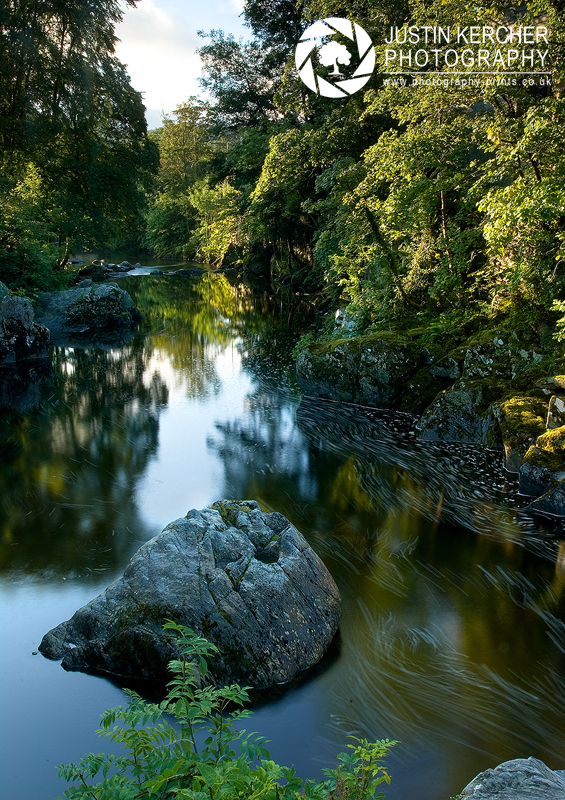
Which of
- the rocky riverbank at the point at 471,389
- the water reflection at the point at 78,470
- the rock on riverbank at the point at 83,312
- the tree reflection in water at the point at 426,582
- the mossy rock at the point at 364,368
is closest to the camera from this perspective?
the tree reflection in water at the point at 426,582

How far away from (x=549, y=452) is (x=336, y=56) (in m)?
17.0

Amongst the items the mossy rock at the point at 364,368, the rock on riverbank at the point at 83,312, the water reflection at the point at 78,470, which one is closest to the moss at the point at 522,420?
the mossy rock at the point at 364,368

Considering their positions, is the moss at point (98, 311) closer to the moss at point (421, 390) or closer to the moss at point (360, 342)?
the moss at point (360, 342)

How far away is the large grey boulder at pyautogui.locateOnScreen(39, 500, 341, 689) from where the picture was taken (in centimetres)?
504

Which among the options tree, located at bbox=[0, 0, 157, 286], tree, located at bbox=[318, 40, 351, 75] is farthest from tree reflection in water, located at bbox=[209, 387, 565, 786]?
tree, located at bbox=[0, 0, 157, 286]

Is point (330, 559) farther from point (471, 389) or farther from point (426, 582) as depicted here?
point (471, 389)

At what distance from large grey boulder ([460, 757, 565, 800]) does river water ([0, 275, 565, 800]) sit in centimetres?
93

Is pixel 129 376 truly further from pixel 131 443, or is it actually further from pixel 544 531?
pixel 544 531

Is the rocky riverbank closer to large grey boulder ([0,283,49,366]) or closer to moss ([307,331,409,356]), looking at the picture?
moss ([307,331,409,356])

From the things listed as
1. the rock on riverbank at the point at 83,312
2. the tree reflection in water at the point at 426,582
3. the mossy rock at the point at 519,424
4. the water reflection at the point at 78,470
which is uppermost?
the rock on riverbank at the point at 83,312

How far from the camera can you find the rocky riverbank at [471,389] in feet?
28.5

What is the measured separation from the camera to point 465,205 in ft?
41.4

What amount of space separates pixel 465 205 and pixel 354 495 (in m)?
7.45

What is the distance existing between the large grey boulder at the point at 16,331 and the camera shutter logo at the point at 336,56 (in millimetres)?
13445
